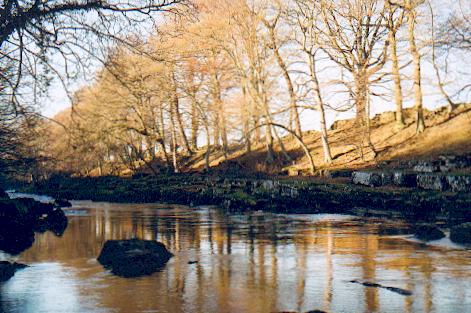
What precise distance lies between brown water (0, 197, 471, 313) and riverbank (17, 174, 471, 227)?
4971 mm

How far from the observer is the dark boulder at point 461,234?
16.7m

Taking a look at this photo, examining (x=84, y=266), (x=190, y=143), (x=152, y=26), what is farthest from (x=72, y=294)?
(x=190, y=143)

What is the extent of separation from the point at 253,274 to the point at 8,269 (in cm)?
529

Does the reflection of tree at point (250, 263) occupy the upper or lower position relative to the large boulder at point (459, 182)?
lower

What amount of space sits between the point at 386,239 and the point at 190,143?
5181 cm

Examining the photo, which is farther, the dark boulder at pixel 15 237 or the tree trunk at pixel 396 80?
the tree trunk at pixel 396 80

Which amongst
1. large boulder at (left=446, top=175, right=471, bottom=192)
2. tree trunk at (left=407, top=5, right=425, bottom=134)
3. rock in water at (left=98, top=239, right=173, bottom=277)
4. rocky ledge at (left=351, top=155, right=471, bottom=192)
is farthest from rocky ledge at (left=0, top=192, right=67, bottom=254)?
tree trunk at (left=407, top=5, right=425, bottom=134)

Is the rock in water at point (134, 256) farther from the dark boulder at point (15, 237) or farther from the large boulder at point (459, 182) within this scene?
the large boulder at point (459, 182)

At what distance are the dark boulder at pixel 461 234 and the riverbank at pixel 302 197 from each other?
139 inches

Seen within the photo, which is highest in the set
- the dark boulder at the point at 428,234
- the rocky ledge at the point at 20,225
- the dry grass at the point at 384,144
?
the dry grass at the point at 384,144

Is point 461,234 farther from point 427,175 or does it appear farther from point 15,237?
point 15,237

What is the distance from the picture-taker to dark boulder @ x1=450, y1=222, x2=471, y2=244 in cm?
1673

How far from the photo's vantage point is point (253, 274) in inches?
496

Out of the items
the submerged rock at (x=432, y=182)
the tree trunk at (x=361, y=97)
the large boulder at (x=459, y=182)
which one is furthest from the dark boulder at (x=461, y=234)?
the tree trunk at (x=361, y=97)
